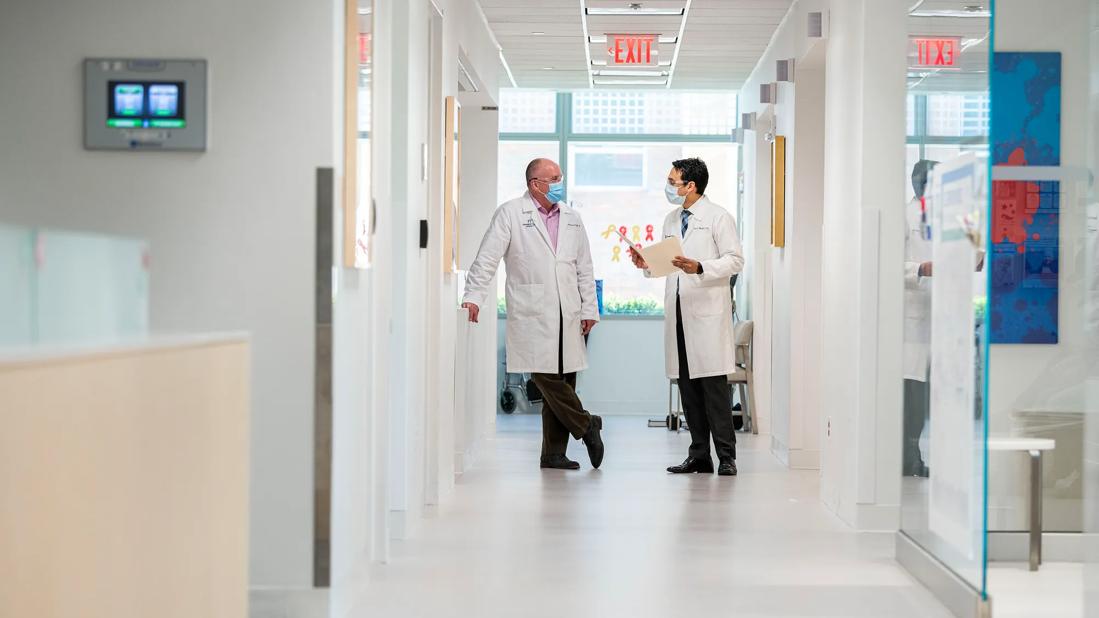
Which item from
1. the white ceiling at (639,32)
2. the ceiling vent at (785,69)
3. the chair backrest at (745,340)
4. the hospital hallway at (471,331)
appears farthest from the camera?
the chair backrest at (745,340)

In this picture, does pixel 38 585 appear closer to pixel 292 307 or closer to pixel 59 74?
pixel 292 307

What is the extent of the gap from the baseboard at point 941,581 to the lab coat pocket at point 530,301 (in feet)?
9.54

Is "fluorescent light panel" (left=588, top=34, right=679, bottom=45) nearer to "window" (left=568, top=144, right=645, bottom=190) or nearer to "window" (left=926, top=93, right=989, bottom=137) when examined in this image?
"window" (left=568, top=144, right=645, bottom=190)

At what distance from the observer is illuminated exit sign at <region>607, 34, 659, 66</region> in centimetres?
808

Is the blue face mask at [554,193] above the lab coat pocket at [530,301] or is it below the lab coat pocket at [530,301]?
above

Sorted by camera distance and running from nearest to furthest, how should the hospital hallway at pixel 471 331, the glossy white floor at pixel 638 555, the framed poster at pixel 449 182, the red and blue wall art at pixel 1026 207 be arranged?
the hospital hallway at pixel 471 331 → the glossy white floor at pixel 638 555 → the red and blue wall art at pixel 1026 207 → the framed poster at pixel 449 182

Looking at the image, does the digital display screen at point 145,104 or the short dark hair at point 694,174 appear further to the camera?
the short dark hair at point 694,174

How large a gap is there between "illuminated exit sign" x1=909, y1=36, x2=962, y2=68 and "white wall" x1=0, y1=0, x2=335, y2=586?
1917 millimetres

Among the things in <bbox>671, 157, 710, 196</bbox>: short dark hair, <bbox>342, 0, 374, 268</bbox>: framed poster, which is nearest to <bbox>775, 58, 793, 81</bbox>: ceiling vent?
<bbox>671, 157, 710, 196</bbox>: short dark hair

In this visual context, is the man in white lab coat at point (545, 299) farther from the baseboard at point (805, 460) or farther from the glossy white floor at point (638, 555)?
the baseboard at point (805, 460)

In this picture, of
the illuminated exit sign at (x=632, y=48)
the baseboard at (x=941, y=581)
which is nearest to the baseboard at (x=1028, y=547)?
the baseboard at (x=941, y=581)

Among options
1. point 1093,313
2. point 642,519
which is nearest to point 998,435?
point 1093,313

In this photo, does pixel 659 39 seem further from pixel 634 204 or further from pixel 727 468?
pixel 634 204

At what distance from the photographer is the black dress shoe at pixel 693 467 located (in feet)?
22.2
